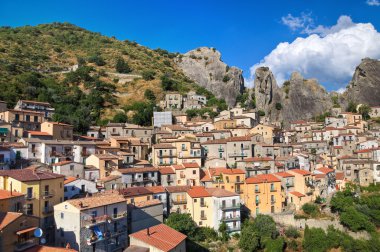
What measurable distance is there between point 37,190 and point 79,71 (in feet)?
256

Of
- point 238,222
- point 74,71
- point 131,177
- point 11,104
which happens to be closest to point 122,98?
point 74,71

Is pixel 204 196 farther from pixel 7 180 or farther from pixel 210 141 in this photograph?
pixel 7 180

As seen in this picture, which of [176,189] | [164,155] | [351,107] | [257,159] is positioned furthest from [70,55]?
[176,189]

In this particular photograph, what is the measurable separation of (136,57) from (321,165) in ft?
313

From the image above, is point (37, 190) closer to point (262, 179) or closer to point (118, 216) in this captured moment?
point (118, 216)

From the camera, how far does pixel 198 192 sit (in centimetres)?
4406

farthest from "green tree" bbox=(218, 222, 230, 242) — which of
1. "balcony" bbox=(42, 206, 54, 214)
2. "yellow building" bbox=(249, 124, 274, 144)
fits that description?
"yellow building" bbox=(249, 124, 274, 144)

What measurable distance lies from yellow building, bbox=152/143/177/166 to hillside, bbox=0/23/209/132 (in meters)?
19.9

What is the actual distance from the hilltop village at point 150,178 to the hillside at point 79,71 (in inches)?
636

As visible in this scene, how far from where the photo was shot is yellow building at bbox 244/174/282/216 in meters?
47.0

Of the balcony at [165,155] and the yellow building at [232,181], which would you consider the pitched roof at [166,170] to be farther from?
the yellow building at [232,181]

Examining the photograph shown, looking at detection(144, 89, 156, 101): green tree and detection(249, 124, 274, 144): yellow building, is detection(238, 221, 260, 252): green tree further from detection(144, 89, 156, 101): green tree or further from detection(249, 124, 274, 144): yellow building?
detection(144, 89, 156, 101): green tree

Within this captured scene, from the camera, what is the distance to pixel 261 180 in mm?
47406

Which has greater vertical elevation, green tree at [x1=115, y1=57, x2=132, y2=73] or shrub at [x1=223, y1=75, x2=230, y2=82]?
green tree at [x1=115, y1=57, x2=132, y2=73]
